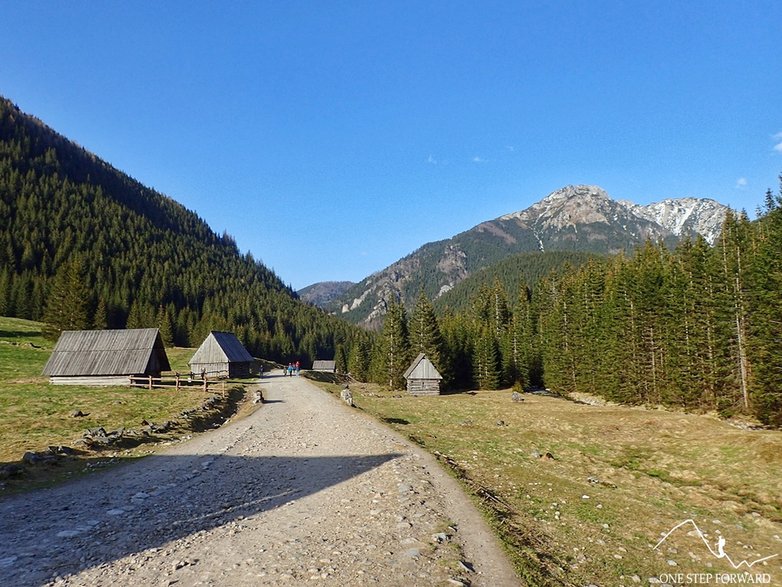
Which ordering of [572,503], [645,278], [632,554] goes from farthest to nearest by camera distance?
[645,278], [572,503], [632,554]

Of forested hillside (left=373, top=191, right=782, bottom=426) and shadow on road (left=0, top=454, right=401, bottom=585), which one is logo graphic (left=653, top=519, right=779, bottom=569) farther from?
forested hillside (left=373, top=191, right=782, bottom=426)

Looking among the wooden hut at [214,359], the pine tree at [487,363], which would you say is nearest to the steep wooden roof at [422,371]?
the pine tree at [487,363]

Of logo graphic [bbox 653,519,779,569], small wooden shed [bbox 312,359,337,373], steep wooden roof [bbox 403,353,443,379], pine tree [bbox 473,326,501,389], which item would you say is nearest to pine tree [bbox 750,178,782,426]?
logo graphic [bbox 653,519,779,569]

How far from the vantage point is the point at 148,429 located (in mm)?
25203

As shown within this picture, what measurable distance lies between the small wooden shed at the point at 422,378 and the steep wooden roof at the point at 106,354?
124 ft

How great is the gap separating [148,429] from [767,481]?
3198 centimetres

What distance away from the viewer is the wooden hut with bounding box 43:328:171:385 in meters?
47.4

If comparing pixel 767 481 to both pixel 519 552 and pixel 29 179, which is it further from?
pixel 29 179

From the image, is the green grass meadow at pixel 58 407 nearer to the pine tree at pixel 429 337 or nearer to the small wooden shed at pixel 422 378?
the small wooden shed at pixel 422 378

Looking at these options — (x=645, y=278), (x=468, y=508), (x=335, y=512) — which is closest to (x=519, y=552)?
(x=468, y=508)

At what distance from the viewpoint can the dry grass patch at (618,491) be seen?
38.2ft

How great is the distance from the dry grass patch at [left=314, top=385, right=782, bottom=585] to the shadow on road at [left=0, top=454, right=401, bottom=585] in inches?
248

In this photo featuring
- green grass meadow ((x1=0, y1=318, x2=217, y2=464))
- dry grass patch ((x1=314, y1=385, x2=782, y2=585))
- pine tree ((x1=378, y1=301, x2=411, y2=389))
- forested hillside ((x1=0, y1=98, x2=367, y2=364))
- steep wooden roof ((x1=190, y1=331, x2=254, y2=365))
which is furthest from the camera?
forested hillside ((x1=0, y1=98, x2=367, y2=364))

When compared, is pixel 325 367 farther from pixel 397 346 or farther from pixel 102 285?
pixel 102 285
